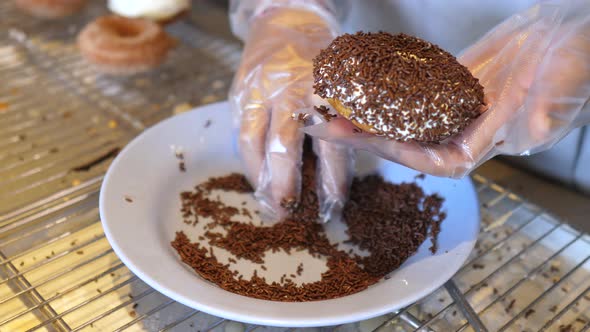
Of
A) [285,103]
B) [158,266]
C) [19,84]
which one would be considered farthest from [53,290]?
[19,84]

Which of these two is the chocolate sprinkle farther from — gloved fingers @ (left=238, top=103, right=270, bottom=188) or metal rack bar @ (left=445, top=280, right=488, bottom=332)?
metal rack bar @ (left=445, top=280, right=488, bottom=332)

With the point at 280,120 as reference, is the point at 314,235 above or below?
below

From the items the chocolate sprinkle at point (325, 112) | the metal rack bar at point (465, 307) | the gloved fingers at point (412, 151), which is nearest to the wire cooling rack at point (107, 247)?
the metal rack bar at point (465, 307)

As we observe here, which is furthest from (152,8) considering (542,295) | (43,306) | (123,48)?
(542,295)

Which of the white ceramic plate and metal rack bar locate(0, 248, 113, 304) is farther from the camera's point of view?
metal rack bar locate(0, 248, 113, 304)

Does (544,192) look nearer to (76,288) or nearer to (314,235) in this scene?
(314,235)

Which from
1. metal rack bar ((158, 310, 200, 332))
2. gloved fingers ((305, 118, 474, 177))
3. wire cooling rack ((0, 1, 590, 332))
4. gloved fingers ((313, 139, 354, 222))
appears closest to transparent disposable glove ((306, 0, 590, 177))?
gloved fingers ((305, 118, 474, 177))

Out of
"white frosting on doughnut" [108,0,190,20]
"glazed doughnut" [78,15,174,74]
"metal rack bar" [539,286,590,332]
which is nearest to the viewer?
"metal rack bar" [539,286,590,332]

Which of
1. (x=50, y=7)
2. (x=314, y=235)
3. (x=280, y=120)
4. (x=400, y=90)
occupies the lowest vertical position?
(x=50, y=7)

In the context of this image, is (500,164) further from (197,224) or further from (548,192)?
(197,224)
